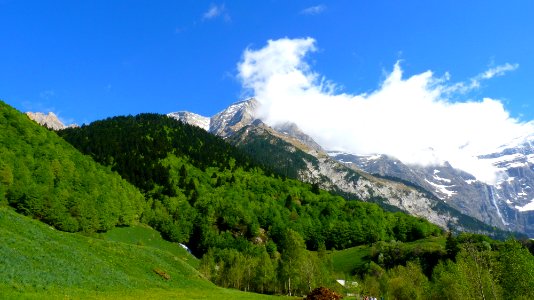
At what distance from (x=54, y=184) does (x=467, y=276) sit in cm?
11709

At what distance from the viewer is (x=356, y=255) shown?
183 m

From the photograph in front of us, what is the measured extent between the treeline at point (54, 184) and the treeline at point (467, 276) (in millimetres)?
83261

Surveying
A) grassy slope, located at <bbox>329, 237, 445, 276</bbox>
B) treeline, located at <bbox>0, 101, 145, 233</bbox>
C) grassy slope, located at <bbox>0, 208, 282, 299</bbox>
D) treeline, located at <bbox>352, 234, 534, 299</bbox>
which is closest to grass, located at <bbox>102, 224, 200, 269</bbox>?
treeline, located at <bbox>0, 101, 145, 233</bbox>

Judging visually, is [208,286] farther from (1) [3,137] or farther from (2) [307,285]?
(1) [3,137]

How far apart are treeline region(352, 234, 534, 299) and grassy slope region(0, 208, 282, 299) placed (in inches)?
1413

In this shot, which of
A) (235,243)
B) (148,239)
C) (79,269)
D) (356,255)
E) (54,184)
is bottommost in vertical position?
(79,269)

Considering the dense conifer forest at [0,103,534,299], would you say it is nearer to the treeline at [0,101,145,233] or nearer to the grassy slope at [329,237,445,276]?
the treeline at [0,101,145,233]

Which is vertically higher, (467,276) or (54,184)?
(54,184)

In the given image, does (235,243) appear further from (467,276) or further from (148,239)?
(467,276)

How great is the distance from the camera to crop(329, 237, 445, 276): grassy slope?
164700 mm

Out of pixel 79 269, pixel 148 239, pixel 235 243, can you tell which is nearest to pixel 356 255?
pixel 235 243

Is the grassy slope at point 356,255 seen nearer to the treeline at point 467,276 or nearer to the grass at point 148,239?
the treeline at point 467,276

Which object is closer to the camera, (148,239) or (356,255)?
(148,239)

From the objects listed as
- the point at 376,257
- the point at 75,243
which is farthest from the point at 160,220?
the point at 75,243
